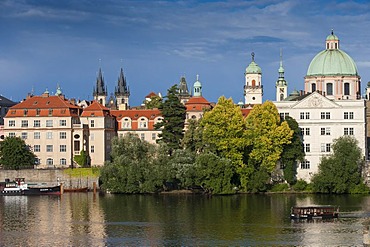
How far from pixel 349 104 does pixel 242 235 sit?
147ft

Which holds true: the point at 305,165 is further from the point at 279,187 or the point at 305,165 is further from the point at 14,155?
the point at 14,155

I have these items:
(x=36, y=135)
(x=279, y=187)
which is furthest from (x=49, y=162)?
(x=279, y=187)

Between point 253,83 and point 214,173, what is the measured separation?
97.8 m

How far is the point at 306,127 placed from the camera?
10506cm

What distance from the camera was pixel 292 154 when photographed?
100562 mm

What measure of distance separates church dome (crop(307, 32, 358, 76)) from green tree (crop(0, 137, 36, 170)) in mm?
38973

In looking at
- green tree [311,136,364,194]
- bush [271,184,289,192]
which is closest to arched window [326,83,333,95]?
green tree [311,136,364,194]

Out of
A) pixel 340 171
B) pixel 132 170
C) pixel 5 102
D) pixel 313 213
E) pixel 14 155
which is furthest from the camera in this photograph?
pixel 5 102

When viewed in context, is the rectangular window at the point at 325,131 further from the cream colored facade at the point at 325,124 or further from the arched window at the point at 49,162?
the arched window at the point at 49,162

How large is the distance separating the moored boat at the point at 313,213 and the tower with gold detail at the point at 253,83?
11614 cm

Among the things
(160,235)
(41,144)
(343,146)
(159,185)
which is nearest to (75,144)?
(41,144)

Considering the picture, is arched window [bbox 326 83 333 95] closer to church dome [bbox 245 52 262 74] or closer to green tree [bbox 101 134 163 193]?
green tree [bbox 101 134 163 193]

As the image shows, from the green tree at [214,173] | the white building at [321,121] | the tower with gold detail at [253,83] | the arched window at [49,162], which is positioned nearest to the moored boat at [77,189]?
the arched window at [49,162]

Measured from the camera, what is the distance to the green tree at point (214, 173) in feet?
313
